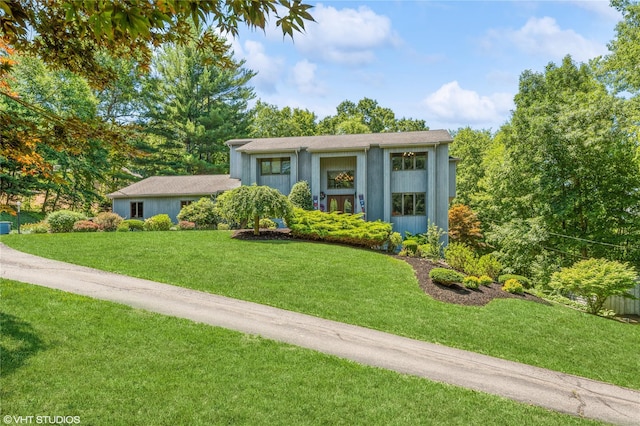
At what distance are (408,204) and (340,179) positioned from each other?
4.69 m

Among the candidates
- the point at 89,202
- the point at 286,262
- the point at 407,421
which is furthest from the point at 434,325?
the point at 89,202

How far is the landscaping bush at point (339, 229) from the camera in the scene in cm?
1825

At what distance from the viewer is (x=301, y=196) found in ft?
70.8

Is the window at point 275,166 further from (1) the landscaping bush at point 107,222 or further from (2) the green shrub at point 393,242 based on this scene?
(1) the landscaping bush at point 107,222

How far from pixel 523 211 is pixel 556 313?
43.1 ft

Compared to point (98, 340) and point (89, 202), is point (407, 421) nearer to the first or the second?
point (98, 340)

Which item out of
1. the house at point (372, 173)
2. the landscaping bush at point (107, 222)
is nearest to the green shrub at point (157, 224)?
the landscaping bush at point (107, 222)

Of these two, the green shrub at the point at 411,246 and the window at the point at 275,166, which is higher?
the window at the point at 275,166

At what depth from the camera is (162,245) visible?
15.5 meters

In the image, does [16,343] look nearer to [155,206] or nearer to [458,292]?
[458,292]

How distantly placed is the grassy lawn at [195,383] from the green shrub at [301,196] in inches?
570

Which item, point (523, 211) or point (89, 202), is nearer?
point (523, 211)

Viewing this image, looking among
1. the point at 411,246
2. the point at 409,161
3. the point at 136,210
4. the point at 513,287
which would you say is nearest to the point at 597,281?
the point at 513,287

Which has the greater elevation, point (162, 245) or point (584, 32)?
point (584, 32)
